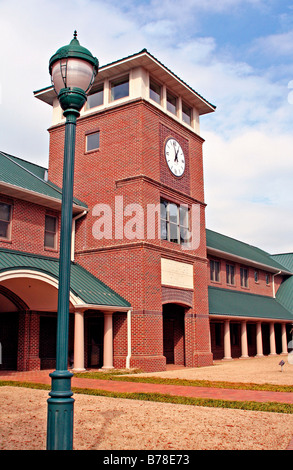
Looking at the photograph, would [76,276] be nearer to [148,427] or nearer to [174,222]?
[174,222]

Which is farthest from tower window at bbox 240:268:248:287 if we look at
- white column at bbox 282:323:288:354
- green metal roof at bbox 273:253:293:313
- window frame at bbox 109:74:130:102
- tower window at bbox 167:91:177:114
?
window frame at bbox 109:74:130:102

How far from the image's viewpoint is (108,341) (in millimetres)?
19328

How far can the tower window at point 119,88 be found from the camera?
2263 centimetres

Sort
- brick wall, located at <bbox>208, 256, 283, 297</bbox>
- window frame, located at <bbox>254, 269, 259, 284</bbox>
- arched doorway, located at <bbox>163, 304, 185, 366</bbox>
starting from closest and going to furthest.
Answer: arched doorway, located at <bbox>163, 304, 185, 366</bbox>, brick wall, located at <bbox>208, 256, 283, 297</bbox>, window frame, located at <bbox>254, 269, 259, 284</bbox>

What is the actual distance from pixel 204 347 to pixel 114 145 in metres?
11.1

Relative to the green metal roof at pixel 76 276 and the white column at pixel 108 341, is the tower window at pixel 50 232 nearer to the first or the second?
the green metal roof at pixel 76 276

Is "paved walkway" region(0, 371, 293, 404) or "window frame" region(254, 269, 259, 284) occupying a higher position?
"window frame" region(254, 269, 259, 284)

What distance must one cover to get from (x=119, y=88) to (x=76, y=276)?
379 inches

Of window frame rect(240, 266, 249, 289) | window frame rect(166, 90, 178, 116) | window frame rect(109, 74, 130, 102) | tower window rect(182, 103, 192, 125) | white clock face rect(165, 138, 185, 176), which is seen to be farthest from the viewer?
window frame rect(240, 266, 249, 289)

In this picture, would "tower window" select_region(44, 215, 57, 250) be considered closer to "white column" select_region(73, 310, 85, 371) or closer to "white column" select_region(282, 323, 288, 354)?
"white column" select_region(73, 310, 85, 371)

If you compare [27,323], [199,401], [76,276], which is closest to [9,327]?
[27,323]

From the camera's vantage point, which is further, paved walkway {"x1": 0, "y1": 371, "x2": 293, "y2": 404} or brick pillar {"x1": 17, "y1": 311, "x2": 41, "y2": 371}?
brick pillar {"x1": 17, "y1": 311, "x2": 41, "y2": 371}

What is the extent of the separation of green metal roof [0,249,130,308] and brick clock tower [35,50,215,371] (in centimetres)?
54

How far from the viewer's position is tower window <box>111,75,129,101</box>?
22.6 metres
